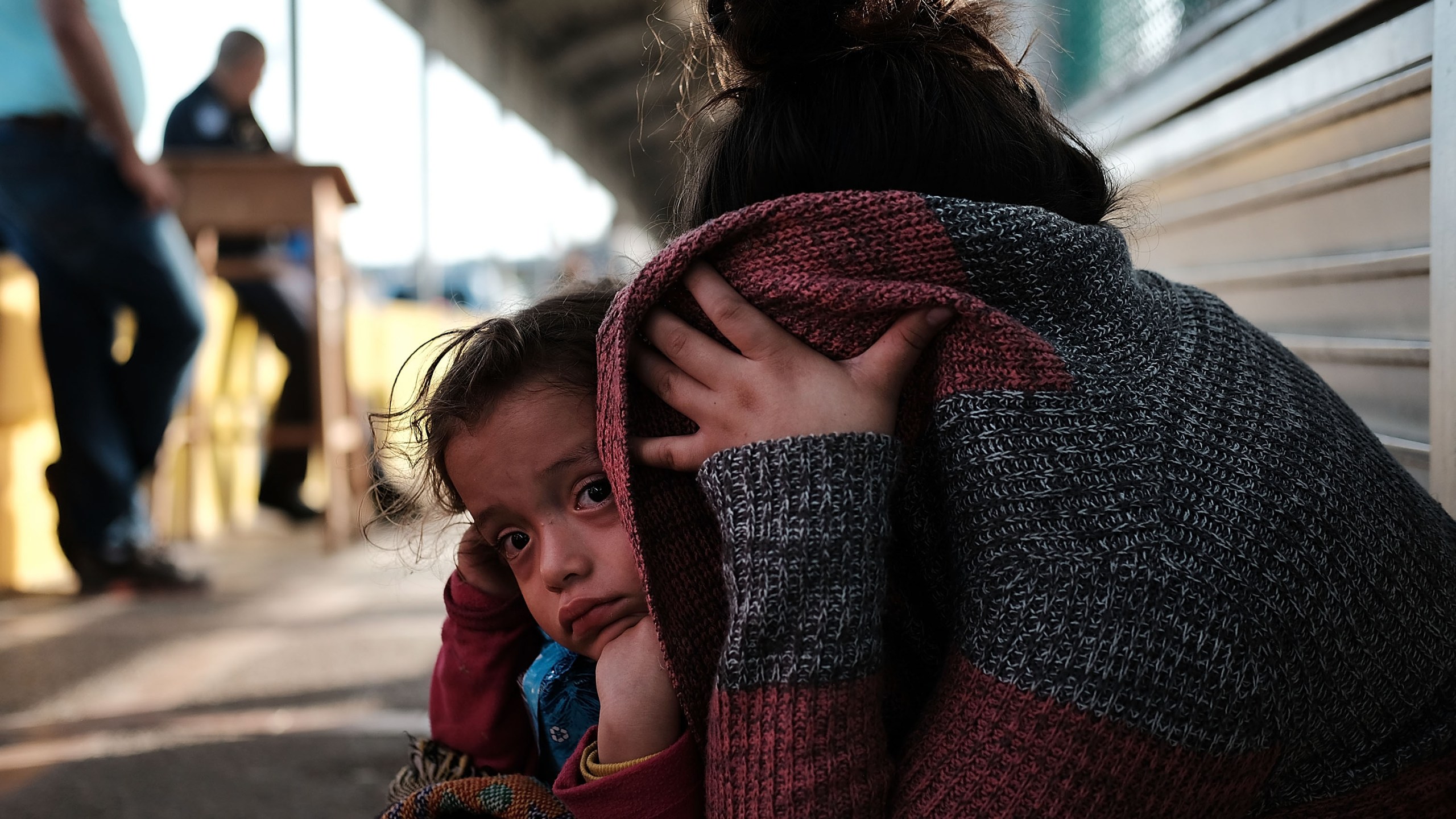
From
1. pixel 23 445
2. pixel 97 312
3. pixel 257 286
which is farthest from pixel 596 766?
pixel 257 286

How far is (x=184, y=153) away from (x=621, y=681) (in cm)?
323

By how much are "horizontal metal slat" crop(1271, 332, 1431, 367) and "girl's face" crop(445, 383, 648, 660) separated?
A: 81 cm

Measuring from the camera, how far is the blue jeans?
2.26m

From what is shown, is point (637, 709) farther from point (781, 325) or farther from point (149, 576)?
point (149, 576)

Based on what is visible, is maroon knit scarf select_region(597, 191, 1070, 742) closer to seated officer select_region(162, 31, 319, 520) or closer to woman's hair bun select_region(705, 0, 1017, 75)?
woman's hair bun select_region(705, 0, 1017, 75)

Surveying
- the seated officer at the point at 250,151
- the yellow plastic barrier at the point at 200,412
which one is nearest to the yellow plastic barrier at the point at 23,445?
the yellow plastic barrier at the point at 200,412

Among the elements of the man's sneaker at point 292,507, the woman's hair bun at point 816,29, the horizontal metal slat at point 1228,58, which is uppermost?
the woman's hair bun at point 816,29

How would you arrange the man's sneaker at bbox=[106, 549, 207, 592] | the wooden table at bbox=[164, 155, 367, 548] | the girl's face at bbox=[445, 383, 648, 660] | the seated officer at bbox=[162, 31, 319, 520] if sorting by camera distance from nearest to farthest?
the girl's face at bbox=[445, 383, 648, 660] < the man's sneaker at bbox=[106, 549, 207, 592] < the wooden table at bbox=[164, 155, 367, 548] < the seated officer at bbox=[162, 31, 319, 520]

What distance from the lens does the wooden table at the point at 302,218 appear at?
299 cm

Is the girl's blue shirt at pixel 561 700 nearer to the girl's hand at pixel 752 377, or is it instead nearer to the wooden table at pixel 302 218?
the girl's hand at pixel 752 377

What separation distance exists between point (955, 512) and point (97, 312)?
8.13 feet

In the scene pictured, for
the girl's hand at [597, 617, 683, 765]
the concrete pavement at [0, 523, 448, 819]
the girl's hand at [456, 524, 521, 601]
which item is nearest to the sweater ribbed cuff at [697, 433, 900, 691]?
the girl's hand at [597, 617, 683, 765]

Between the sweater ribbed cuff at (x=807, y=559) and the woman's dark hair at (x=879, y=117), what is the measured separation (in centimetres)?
21

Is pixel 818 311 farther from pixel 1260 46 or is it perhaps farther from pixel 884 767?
pixel 1260 46
